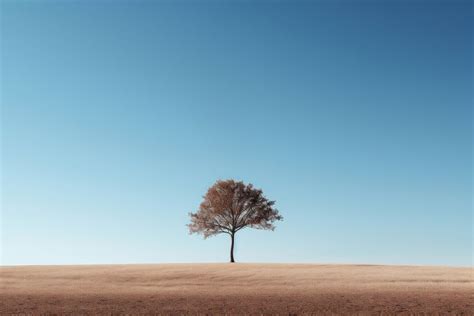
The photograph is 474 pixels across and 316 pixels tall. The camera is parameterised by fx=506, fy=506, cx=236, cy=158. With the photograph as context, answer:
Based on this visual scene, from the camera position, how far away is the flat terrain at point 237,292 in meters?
28.1

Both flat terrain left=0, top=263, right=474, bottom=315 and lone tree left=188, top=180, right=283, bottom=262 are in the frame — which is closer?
flat terrain left=0, top=263, right=474, bottom=315

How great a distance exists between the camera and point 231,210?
77.8m

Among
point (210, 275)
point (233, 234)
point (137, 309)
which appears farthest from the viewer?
point (233, 234)

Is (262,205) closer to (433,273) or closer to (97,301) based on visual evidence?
(433,273)

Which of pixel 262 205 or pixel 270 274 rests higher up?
pixel 262 205

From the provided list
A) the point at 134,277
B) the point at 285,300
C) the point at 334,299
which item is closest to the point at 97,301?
the point at 285,300

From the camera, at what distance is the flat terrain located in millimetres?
28078

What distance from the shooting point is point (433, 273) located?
168 ft

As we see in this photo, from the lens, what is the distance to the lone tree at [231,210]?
77.5 m

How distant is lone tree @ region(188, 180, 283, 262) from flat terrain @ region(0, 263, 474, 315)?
2296cm

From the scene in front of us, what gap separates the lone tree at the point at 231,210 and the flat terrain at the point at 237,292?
23.0 m

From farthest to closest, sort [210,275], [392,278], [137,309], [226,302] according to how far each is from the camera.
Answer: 1. [210,275]
2. [392,278]
3. [226,302]
4. [137,309]

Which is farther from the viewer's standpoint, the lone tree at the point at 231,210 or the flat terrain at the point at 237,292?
the lone tree at the point at 231,210

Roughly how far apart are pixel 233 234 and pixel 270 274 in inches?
1098
